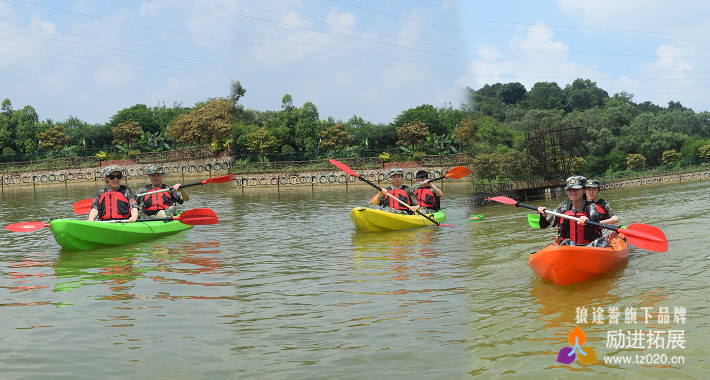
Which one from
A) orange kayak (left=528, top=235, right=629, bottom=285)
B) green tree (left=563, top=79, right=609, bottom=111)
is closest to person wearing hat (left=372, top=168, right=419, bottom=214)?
orange kayak (left=528, top=235, right=629, bottom=285)

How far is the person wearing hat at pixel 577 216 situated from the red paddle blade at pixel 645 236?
41 centimetres

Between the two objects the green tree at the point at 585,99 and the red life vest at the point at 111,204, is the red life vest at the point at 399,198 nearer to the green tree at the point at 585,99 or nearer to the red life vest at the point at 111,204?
the red life vest at the point at 111,204

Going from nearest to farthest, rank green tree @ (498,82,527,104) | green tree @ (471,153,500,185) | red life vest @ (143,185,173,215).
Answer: red life vest @ (143,185,173,215) → green tree @ (471,153,500,185) → green tree @ (498,82,527,104)

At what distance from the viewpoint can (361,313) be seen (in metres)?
5.69

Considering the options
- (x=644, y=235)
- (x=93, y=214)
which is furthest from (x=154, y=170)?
(x=644, y=235)

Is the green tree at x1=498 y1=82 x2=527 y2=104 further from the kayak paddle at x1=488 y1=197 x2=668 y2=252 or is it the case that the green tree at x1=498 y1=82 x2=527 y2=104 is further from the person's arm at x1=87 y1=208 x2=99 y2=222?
the kayak paddle at x1=488 y1=197 x2=668 y2=252

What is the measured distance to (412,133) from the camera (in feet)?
133

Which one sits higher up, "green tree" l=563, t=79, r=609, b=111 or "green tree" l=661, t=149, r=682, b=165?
"green tree" l=563, t=79, r=609, b=111

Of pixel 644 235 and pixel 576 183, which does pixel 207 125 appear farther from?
pixel 644 235

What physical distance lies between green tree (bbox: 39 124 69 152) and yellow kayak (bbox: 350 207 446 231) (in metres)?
40.6

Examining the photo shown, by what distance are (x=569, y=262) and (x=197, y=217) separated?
762cm

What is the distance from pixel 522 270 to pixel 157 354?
4882 mm

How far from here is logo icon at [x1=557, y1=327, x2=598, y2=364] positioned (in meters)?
4.23

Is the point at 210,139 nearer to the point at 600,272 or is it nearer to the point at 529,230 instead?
the point at 529,230
